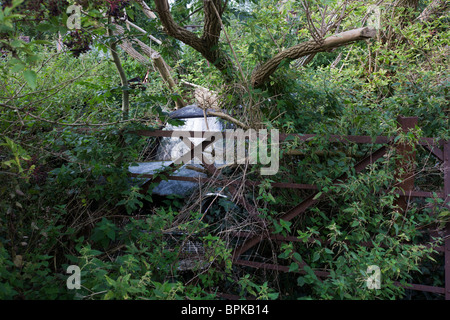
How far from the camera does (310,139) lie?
336cm

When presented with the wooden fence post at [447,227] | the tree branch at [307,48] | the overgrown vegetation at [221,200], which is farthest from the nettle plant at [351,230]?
the tree branch at [307,48]

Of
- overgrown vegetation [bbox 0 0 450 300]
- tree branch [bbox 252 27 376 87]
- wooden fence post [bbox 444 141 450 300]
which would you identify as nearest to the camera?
overgrown vegetation [bbox 0 0 450 300]

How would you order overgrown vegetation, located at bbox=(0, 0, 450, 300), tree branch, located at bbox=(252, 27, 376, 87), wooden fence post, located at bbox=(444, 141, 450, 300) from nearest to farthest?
overgrown vegetation, located at bbox=(0, 0, 450, 300) → wooden fence post, located at bbox=(444, 141, 450, 300) → tree branch, located at bbox=(252, 27, 376, 87)

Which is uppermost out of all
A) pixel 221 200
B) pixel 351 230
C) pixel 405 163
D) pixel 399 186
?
pixel 405 163

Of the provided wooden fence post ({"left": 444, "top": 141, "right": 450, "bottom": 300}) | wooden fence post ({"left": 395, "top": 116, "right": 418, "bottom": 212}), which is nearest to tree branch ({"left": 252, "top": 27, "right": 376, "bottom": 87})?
wooden fence post ({"left": 395, "top": 116, "right": 418, "bottom": 212})

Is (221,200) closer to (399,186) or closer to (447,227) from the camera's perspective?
(399,186)

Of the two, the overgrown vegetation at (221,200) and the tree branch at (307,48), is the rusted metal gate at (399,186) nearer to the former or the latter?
the overgrown vegetation at (221,200)

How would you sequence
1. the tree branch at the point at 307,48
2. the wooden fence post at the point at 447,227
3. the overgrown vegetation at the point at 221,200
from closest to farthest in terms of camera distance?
the overgrown vegetation at the point at 221,200, the wooden fence post at the point at 447,227, the tree branch at the point at 307,48

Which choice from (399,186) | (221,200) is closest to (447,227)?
(399,186)

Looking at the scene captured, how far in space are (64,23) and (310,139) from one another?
7.00 feet

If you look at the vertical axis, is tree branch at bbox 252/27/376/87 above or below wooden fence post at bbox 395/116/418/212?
above

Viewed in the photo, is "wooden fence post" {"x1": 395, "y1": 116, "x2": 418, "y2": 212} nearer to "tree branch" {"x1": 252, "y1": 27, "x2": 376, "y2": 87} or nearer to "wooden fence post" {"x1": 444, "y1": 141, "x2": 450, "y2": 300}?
"wooden fence post" {"x1": 444, "y1": 141, "x2": 450, "y2": 300}
